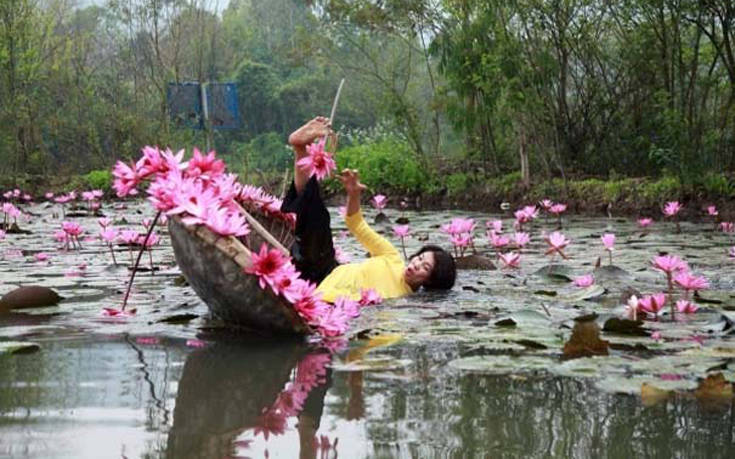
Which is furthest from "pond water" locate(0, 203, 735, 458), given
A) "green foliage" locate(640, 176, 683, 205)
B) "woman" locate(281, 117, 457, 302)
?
"green foliage" locate(640, 176, 683, 205)

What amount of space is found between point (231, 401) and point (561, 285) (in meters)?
2.83

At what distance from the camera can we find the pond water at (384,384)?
1.97 m

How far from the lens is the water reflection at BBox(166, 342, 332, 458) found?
199cm

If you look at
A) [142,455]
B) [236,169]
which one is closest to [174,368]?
[142,455]

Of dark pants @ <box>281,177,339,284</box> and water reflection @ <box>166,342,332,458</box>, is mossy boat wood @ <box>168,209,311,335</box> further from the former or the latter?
dark pants @ <box>281,177,339,284</box>

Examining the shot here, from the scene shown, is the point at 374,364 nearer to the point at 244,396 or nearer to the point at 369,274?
the point at 244,396

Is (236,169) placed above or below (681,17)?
below

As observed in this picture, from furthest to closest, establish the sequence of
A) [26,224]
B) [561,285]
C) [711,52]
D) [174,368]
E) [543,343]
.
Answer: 1. [711,52]
2. [26,224]
3. [561,285]
4. [543,343]
5. [174,368]

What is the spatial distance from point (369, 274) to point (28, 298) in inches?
57.6

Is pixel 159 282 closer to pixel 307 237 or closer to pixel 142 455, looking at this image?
pixel 307 237

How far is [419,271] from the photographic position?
4.71 m

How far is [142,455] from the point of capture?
1.87 metres

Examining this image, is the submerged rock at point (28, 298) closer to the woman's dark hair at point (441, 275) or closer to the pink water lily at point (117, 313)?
the pink water lily at point (117, 313)

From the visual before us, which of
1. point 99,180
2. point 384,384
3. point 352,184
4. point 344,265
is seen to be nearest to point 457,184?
point 99,180
